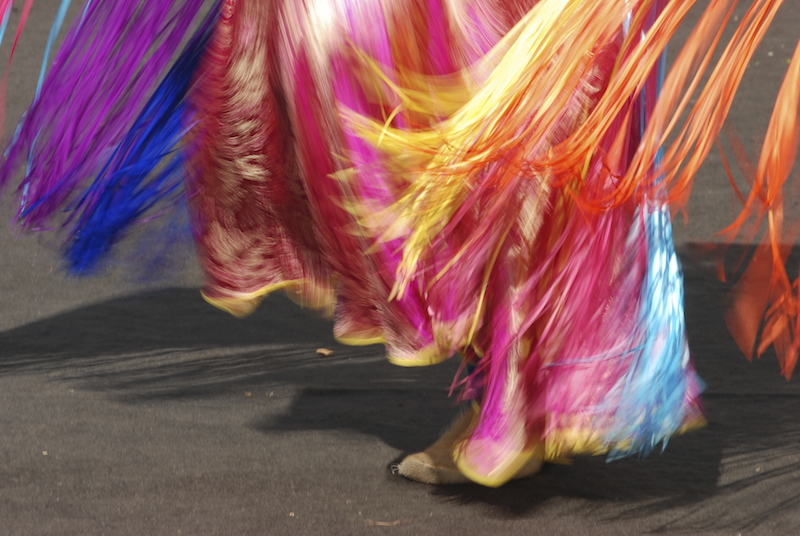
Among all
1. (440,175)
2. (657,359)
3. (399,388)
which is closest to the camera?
(440,175)

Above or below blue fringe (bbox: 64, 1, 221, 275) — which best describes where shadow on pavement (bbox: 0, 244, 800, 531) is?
below

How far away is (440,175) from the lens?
0.93 metres

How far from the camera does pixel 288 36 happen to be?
3.29ft

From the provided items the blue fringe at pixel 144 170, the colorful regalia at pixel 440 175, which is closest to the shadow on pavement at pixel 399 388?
the colorful regalia at pixel 440 175

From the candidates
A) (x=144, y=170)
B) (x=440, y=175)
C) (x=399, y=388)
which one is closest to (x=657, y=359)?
(x=440, y=175)

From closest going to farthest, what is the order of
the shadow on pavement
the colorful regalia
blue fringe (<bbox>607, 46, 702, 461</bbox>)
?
the colorful regalia → blue fringe (<bbox>607, 46, 702, 461</bbox>) → the shadow on pavement

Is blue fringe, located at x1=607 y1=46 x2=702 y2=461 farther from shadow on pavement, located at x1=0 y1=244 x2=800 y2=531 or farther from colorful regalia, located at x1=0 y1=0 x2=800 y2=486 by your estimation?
shadow on pavement, located at x1=0 y1=244 x2=800 y2=531

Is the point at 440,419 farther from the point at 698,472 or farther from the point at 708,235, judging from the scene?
the point at 708,235

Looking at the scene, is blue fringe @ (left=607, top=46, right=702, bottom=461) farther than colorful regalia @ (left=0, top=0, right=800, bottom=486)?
Yes

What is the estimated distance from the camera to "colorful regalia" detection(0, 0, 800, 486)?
35.4 inches

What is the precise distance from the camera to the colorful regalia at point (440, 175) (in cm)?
90

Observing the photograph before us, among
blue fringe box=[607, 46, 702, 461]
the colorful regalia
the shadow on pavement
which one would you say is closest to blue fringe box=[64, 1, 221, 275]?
the colorful regalia

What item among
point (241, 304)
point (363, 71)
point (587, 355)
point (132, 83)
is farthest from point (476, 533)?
point (132, 83)

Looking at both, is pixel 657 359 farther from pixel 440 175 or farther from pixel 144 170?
pixel 144 170
